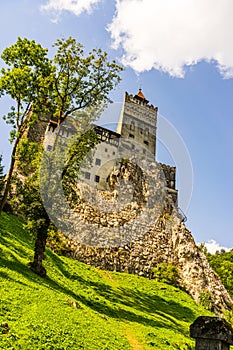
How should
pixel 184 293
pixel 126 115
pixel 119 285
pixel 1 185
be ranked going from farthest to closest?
pixel 126 115, pixel 184 293, pixel 119 285, pixel 1 185

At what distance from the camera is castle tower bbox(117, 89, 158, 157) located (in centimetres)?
6962

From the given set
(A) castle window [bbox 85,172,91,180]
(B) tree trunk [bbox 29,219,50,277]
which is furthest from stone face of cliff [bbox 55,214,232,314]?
(B) tree trunk [bbox 29,219,50,277]

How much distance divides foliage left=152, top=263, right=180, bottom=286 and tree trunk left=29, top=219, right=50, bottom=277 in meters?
23.2

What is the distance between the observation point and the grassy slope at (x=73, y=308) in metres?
12.3

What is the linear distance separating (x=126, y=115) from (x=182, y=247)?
3425 centimetres

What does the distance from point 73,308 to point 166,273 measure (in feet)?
90.9

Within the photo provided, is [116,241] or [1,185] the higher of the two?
[1,185]

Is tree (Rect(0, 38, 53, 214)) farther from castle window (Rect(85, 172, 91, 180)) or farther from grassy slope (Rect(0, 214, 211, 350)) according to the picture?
castle window (Rect(85, 172, 91, 180))

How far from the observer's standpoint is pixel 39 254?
22781mm

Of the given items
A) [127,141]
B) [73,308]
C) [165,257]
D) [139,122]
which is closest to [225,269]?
[165,257]

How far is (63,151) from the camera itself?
26094 millimetres

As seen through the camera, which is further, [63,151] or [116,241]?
[116,241]

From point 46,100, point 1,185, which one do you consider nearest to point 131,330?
point 1,185

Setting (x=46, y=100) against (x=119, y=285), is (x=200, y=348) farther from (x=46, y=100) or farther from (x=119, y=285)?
(x=119, y=285)
